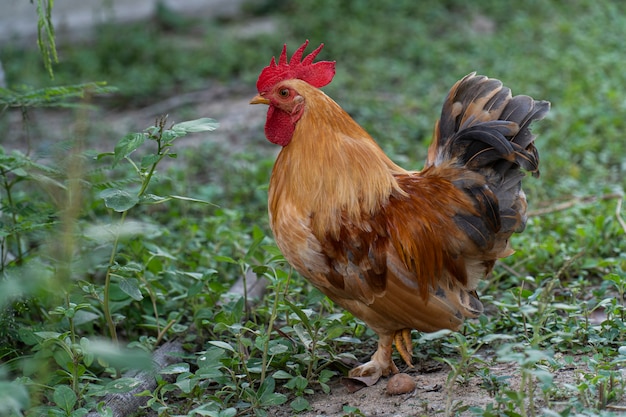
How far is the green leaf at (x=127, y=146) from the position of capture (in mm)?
3184

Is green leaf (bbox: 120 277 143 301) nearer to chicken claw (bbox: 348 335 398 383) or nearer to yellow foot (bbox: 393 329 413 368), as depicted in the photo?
chicken claw (bbox: 348 335 398 383)

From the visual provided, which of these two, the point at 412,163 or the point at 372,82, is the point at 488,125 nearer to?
the point at 412,163

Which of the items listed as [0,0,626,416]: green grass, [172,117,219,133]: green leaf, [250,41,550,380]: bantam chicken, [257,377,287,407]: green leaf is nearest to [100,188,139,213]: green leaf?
[0,0,626,416]: green grass

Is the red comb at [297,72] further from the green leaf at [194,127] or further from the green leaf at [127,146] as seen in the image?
the green leaf at [127,146]

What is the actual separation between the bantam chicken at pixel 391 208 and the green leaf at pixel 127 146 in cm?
63

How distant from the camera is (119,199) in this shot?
3176mm

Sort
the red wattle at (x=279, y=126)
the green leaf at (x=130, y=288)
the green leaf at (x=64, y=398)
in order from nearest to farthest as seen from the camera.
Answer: the green leaf at (x=64, y=398)
the green leaf at (x=130, y=288)
the red wattle at (x=279, y=126)

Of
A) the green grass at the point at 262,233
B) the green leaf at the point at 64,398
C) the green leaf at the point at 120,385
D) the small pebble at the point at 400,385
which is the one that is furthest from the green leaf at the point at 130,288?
the small pebble at the point at 400,385

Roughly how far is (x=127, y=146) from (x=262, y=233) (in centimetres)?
122

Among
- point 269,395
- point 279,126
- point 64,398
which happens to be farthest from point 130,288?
point 279,126

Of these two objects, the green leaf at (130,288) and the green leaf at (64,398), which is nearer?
the green leaf at (64,398)

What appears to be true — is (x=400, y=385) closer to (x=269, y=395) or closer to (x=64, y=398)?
(x=269, y=395)

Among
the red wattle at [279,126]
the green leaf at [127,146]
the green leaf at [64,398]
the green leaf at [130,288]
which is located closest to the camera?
the green leaf at [64,398]

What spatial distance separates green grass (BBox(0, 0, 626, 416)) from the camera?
3.17 meters
